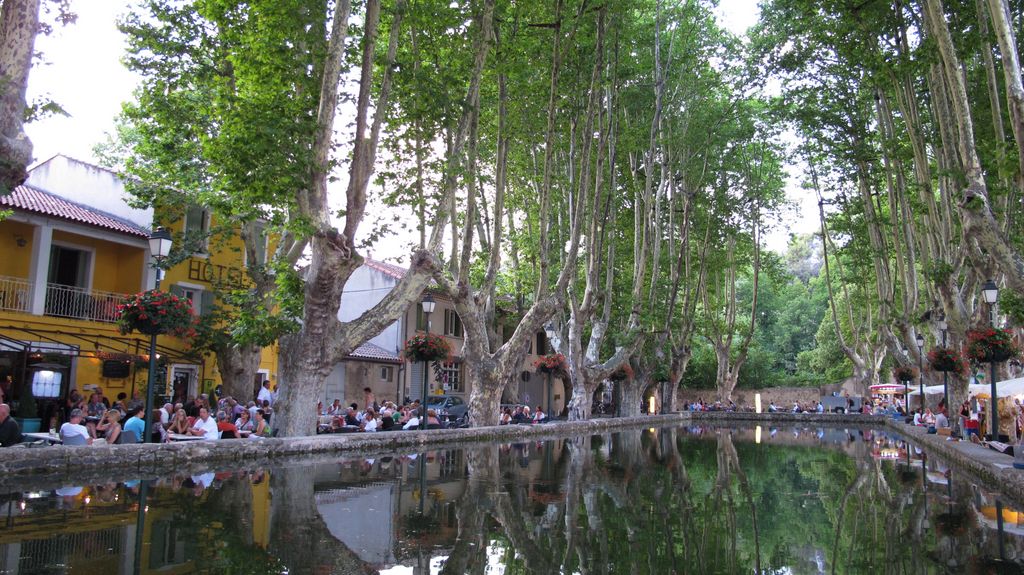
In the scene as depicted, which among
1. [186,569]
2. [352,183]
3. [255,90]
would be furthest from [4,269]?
[186,569]

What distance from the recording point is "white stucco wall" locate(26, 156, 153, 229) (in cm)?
2402

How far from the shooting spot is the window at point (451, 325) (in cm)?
3772

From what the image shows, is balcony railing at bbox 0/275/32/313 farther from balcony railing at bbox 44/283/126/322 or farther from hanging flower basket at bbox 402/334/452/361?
hanging flower basket at bbox 402/334/452/361

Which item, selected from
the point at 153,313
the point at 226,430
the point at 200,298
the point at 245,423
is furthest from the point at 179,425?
the point at 200,298

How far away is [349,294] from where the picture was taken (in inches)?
1428

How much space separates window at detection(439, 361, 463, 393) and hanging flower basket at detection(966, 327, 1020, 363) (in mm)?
23078

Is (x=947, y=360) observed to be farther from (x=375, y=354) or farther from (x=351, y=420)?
(x=375, y=354)

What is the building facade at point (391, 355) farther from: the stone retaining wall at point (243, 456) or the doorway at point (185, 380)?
the stone retaining wall at point (243, 456)

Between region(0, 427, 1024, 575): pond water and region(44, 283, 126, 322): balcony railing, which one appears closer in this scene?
region(0, 427, 1024, 575): pond water

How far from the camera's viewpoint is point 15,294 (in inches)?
773

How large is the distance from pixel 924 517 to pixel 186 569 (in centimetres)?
658

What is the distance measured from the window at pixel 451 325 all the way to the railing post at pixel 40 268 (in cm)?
1953

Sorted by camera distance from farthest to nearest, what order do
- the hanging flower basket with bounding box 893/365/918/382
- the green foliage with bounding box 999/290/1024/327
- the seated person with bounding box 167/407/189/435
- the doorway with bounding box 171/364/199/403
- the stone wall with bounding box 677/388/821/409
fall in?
the stone wall with bounding box 677/388/821/409 < the hanging flower basket with bounding box 893/365/918/382 < the doorway with bounding box 171/364/199/403 < the seated person with bounding box 167/407/189/435 < the green foliage with bounding box 999/290/1024/327

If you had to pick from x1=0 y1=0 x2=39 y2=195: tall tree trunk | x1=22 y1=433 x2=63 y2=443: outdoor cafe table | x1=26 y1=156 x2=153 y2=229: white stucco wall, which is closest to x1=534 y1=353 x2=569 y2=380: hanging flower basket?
x1=26 y1=156 x2=153 y2=229: white stucco wall
